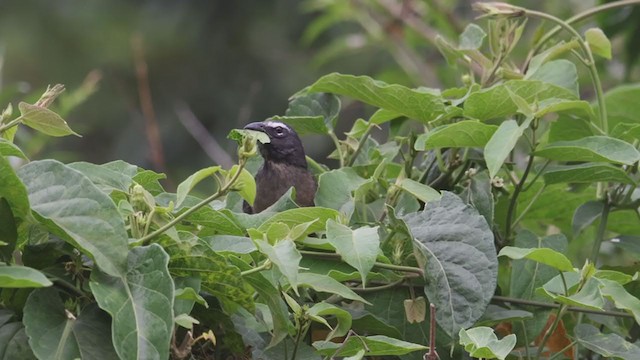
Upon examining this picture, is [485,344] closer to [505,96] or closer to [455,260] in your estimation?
[455,260]

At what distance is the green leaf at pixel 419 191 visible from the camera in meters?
1.83

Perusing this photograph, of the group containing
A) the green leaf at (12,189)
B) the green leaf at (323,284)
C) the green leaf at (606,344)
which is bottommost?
the green leaf at (606,344)

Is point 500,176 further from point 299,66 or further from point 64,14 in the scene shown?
point 64,14

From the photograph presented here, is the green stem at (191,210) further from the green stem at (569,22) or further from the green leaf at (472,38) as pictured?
the green stem at (569,22)

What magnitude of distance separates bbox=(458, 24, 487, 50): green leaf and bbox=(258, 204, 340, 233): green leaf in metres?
0.72

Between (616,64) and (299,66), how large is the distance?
4130 mm

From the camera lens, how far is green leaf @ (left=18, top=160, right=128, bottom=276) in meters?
1.41

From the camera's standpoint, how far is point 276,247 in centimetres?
152

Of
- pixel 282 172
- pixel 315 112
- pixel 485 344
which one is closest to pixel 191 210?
pixel 485 344

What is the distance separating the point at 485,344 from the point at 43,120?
738 millimetres

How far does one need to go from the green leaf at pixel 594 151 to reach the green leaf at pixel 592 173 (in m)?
0.03

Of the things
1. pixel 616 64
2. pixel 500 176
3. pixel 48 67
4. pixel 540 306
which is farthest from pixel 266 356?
pixel 48 67

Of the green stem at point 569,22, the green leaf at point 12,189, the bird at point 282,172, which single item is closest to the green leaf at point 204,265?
the green leaf at point 12,189

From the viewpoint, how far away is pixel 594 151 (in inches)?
74.9
